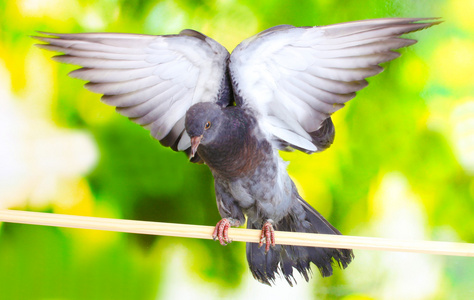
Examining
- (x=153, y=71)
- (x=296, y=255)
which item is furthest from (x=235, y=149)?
(x=296, y=255)

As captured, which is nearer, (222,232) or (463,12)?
(222,232)

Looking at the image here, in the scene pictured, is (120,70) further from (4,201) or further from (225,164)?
(4,201)

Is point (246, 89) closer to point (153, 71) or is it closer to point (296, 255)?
point (153, 71)

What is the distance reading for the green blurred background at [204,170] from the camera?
1764 millimetres

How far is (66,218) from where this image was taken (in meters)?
1.22

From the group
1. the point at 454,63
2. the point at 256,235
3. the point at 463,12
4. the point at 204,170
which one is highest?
the point at 463,12

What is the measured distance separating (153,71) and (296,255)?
0.89 metres

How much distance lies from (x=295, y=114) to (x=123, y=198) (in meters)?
0.92

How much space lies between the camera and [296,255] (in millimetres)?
1638

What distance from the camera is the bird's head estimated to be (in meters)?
1.20

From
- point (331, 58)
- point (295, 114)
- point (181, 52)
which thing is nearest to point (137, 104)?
point (181, 52)

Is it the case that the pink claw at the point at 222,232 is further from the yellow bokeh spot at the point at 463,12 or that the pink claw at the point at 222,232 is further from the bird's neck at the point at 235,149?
the yellow bokeh spot at the point at 463,12

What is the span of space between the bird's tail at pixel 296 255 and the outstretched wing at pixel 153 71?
50 cm

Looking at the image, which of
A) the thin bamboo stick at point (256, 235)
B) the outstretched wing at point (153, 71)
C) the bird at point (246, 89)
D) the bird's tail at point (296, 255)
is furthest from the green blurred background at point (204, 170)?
the thin bamboo stick at point (256, 235)
